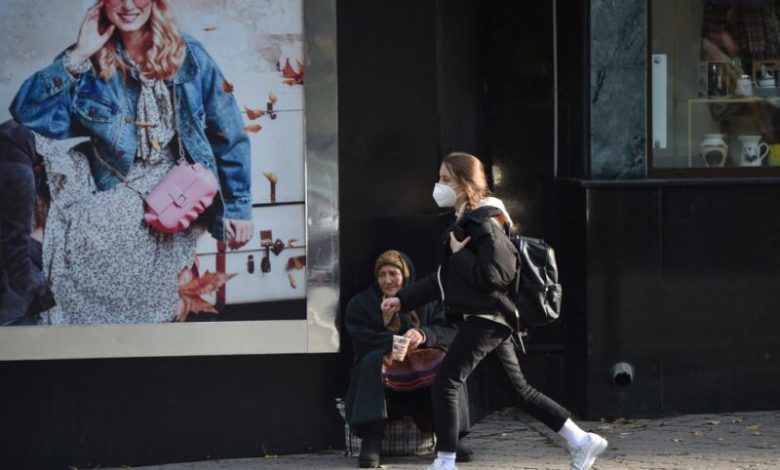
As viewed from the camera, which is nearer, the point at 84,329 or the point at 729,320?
A: the point at 84,329

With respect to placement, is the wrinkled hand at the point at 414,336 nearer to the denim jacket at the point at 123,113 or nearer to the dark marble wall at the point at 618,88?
the denim jacket at the point at 123,113

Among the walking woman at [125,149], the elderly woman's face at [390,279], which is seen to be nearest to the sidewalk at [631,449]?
the elderly woman's face at [390,279]

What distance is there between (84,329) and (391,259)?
1.68 m

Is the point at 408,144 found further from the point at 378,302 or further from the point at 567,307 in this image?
the point at 567,307

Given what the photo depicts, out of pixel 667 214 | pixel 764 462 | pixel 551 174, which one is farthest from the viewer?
pixel 551 174

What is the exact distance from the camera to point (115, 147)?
7.75 meters

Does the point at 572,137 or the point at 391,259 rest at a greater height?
the point at 572,137

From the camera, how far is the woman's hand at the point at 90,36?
7.67 meters

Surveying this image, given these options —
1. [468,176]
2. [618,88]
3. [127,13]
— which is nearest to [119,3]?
[127,13]

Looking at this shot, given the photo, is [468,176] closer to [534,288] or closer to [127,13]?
[534,288]

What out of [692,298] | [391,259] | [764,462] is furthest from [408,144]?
[764,462]

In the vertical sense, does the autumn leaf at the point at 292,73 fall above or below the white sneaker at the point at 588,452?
above

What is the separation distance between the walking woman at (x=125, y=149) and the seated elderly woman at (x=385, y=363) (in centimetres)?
76

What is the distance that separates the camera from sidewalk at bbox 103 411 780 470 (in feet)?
24.7
